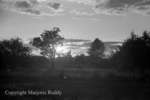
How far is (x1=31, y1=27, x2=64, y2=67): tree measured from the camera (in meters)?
63.3

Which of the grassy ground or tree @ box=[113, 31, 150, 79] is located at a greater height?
tree @ box=[113, 31, 150, 79]

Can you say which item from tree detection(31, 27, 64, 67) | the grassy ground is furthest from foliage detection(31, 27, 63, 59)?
the grassy ground

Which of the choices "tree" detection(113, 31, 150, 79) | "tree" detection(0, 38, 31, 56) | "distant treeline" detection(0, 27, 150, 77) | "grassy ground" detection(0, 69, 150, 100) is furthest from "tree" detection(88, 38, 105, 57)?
"grassy ground" detection(0, 69, 150, 100)

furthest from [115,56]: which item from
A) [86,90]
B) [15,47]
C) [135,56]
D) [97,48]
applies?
[97,48]

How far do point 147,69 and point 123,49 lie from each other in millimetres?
4859

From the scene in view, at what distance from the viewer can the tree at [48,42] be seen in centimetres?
6331

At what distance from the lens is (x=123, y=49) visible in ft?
101

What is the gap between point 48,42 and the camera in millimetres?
63812

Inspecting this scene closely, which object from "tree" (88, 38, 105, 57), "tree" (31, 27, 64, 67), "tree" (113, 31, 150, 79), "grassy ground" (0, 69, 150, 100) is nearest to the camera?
"grassy ground" (0, 69, 150, 100)

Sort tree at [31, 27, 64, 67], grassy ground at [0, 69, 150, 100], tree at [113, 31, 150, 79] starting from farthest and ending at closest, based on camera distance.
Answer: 1. tree at [31, 27, 64, 67]
2. tree at [113, 31, 150, 79]
3. grassy ground at [0, 69, 150, 100]

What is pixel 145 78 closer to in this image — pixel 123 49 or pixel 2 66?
pixel 123 49

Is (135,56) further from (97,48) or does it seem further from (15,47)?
(97,48)

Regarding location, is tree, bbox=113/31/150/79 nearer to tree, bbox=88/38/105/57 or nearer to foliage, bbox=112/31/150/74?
foliage, bbox=112/31/150/74

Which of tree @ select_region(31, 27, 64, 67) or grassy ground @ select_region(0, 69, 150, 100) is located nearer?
grassy ground @ select_region(0, 69, 150, 100)
